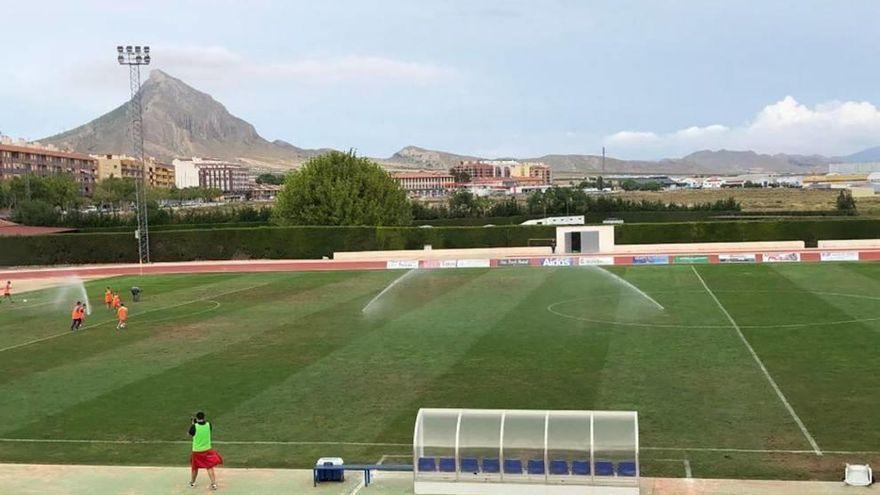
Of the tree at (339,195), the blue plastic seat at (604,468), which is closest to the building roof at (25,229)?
the tree at (339,195)

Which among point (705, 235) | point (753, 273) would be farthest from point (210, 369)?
point (705, 235)

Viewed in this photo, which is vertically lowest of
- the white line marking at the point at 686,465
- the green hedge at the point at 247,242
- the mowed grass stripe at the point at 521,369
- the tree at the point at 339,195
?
the white line marking at the point at 686,465

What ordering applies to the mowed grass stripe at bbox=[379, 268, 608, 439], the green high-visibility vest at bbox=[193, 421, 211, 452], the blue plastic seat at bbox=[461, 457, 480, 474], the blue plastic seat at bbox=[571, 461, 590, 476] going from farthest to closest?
the mowed grass stripe at bbox=[379, 268, 608, 439]
the green high-visibility vest at bbox=[193, 421, 211, 452]
the blue plastic seat at bbox=[461, 457, 480, 474]
the blue plastic seat at bbox=[571, 461, 590, 476]

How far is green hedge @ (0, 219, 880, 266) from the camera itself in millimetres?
69500

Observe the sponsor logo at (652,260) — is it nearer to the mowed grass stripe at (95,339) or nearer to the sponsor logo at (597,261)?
the sponsor logo at (597,261)

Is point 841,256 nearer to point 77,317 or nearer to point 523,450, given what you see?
point 77,317

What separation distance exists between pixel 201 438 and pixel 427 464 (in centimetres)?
438

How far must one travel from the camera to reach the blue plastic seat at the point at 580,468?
14836 millimetres

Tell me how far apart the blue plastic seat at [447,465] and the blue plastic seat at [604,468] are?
2627mm

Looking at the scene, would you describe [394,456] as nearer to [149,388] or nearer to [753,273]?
[149,388]

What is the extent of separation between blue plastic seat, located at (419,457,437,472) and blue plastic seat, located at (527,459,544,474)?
173 centimetres

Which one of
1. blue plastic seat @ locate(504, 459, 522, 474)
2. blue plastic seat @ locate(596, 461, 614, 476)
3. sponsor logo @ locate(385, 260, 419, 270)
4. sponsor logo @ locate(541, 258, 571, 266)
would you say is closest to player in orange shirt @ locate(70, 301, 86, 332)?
blue plastic seat @ locate(504, 459, 522, 474)

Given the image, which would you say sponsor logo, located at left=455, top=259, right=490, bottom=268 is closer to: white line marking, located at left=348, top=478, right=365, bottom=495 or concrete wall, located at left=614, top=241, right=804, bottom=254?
concrete wall, located at left=614, top=241, right=804, bottom=254

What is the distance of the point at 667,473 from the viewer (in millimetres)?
15938
